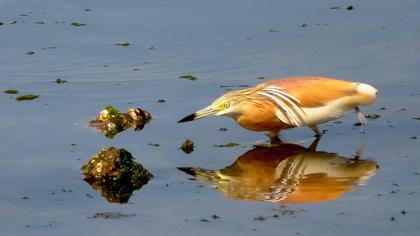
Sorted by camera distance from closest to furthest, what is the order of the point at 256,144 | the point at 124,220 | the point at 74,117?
the point at 124,220
the point at 256,144
the point at 74,117

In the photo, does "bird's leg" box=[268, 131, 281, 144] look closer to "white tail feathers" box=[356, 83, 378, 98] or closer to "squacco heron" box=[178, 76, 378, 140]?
"squacco heron" box=[178, 76, 378, 140]

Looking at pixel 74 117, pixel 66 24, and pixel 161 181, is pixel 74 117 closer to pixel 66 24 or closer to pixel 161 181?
pixel 161 181

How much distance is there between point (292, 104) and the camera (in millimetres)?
9484

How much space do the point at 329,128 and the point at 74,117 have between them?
208cm

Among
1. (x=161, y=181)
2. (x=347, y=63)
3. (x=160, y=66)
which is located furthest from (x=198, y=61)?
(x=161, y=181)

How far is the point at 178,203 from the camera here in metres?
8.33

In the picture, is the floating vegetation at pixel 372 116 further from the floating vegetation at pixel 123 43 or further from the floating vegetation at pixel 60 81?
the floating vegetation at pixel 123 43

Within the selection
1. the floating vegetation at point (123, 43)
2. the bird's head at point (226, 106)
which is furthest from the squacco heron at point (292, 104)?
the floating vegetation at point (123, 43)

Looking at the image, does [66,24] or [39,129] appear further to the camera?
[66,24]

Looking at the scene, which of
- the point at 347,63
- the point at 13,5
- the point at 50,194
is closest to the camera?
the point at 50,194

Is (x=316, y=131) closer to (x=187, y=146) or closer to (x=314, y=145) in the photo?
(x=314, y=145)

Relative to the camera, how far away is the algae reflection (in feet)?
27.8

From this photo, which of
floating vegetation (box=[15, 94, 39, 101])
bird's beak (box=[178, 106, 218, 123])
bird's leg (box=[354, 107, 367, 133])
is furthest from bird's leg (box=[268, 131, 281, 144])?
floating vegetation (box=[15, 94, 39, 101])

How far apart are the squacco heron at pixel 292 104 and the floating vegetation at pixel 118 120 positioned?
73cm
